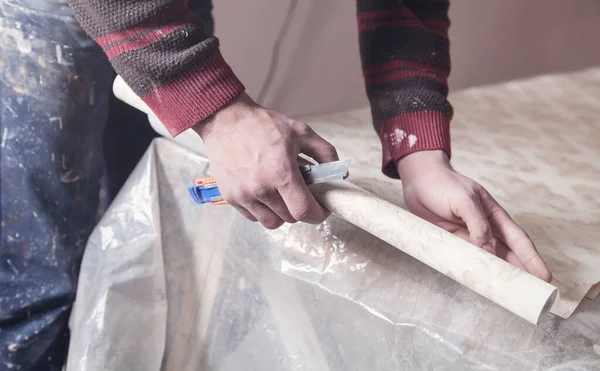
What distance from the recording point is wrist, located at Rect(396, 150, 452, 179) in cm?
52

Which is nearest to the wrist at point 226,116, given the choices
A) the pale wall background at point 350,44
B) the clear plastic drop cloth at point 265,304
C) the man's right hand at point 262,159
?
the man's right hand at point 262,159

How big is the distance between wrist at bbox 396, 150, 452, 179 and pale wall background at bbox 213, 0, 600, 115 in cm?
58

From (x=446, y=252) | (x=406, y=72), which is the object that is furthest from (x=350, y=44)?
(x=446, y=252)

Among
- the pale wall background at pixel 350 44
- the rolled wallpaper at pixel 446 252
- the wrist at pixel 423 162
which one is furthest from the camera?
the pale wall background at pixel 350 44

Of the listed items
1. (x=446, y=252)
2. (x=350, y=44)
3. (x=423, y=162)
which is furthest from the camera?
(x=350, y=44)

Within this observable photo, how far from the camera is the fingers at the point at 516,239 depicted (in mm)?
424

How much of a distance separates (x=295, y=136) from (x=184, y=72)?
10 cm

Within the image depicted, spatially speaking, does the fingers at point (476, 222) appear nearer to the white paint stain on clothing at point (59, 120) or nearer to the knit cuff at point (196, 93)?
the knit cuff at point (196, 93)

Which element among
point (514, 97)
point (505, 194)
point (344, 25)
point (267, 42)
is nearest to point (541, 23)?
point (514, 97)

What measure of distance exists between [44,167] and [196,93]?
285 millimetres

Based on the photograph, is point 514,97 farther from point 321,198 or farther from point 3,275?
point 3,275

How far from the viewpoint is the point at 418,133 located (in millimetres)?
538

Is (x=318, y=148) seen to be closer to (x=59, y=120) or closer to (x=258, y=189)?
(x=258, y=189)

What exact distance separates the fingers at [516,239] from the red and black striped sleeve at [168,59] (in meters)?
0.25
